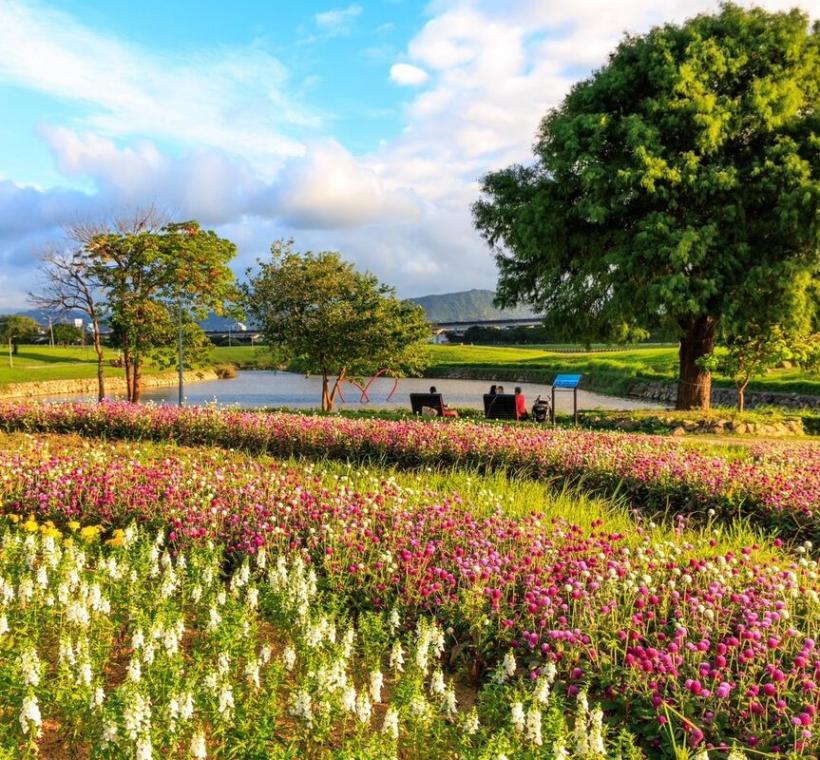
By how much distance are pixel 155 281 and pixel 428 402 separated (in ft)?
44.4

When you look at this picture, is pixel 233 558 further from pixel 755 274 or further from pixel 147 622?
pixel 755 274

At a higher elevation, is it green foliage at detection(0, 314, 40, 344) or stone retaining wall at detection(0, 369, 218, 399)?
green foliage at detection(0, 314, 40, 344)

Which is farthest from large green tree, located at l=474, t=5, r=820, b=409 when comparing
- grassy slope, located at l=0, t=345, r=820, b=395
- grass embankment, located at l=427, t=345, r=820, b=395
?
grassy slope, located at l=0, t=345, r=820, b=395

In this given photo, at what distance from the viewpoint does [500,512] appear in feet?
24.7

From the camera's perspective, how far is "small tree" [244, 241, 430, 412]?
1104 inches

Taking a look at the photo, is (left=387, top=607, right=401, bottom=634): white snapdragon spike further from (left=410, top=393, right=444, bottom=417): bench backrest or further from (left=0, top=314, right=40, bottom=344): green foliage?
(left=0, top=314, right=40, bottom=344): green foliage

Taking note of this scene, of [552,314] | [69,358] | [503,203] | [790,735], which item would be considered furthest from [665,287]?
[69,358]

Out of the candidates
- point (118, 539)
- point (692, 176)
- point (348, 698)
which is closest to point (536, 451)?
point (118, 539)

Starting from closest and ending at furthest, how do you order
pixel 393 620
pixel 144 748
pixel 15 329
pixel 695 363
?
1. pixel 144 748
2. pixel 393 620
3. pixel 695 363
4. pixel 15 329

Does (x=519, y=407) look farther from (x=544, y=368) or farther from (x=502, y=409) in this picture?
(x=544, y=368)

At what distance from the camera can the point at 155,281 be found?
28.8 metres

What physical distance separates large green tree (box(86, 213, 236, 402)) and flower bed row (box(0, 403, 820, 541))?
35.4 feet

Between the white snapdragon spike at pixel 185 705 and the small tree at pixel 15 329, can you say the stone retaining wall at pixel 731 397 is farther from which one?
the small tree at pixel 15 329

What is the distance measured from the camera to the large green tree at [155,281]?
28.0 metres
